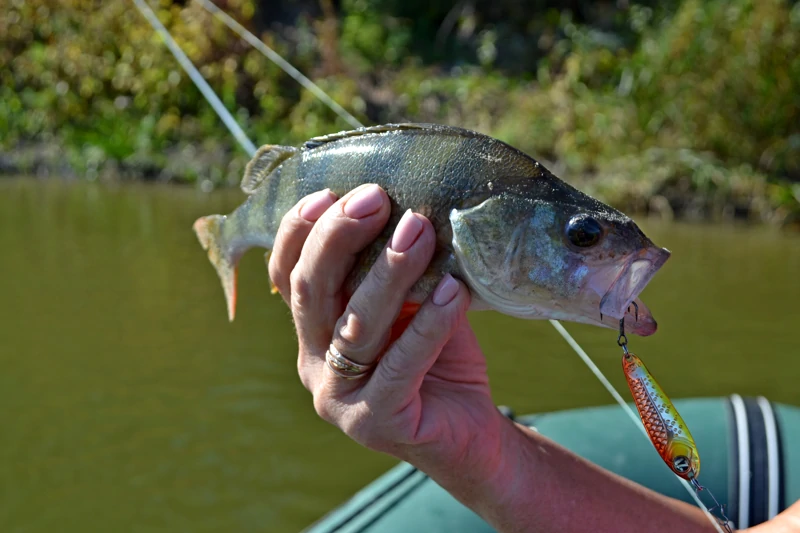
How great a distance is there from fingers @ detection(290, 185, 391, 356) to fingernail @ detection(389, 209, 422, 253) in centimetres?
7

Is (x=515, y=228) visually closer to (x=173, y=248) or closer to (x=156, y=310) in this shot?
(x=156, y=310)

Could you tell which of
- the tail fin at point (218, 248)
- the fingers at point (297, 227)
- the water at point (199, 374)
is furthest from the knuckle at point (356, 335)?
the water at point (199, 374)

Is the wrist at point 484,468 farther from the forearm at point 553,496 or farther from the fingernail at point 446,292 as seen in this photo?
the fingernail at point 446,292

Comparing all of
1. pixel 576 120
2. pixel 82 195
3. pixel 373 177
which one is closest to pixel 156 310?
pixel 373 177

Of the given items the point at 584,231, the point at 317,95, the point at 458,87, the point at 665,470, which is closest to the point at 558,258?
the point at 584,231

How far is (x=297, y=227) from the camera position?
166 cm

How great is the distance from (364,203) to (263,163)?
0.58 meters

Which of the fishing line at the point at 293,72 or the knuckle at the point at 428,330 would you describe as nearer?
the knuckle at the point at 428,330

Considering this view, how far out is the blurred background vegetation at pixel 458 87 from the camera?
1249 cm

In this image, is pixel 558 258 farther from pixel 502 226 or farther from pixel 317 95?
pixel 317 95

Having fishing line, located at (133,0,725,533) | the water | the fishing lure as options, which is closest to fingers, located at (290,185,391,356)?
fishing line, located at (133,0,725,533)

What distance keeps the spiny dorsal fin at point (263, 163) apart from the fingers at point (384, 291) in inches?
20.6

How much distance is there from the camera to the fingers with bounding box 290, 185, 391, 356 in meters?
1.55

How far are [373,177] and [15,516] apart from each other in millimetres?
3019
